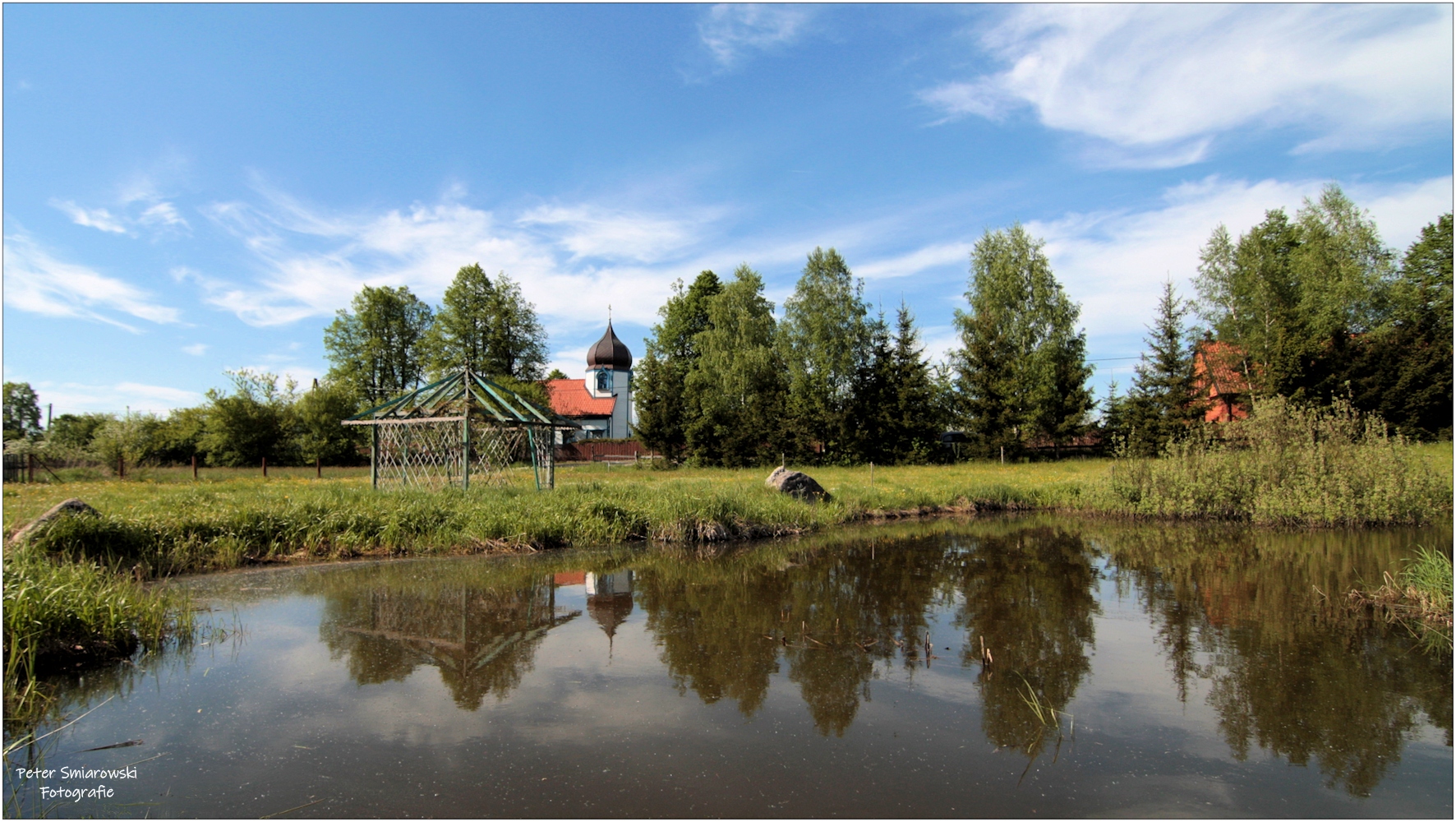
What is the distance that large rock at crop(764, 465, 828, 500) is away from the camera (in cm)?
1712

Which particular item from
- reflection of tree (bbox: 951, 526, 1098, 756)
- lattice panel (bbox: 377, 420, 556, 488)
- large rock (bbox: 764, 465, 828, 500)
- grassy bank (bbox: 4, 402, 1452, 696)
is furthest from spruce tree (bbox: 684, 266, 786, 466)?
reflection of tree (bbox: 951, 526, 1098, 756)

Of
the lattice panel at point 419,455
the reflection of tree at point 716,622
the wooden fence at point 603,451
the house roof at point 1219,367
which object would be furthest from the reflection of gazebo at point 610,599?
the wooden fence at point 603,451

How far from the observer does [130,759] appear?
169 inches

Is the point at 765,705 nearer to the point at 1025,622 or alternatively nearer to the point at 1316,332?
the point at 1025,622

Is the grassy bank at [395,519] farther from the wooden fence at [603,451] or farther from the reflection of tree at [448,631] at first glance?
the wooden fence at [603,451]

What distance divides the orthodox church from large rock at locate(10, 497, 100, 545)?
50.5m

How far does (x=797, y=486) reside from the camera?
17281 millimetres

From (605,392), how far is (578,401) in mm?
2507

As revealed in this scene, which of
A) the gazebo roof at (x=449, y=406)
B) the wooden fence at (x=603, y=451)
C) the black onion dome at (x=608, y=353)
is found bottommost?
the wooden fence at (x=603, y=451)

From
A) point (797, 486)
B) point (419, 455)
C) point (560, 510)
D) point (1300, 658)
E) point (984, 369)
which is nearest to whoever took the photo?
Result: point (1300, 658)

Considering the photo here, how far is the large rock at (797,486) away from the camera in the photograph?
17.1 metres

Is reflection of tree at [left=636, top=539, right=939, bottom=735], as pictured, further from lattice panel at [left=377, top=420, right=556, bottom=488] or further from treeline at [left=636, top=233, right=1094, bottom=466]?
treeline at [left=636, top=233, right=1094, bottom=466]

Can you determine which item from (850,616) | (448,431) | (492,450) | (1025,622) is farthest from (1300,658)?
(448,431)

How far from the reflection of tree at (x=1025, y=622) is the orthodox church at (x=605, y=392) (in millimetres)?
48923
